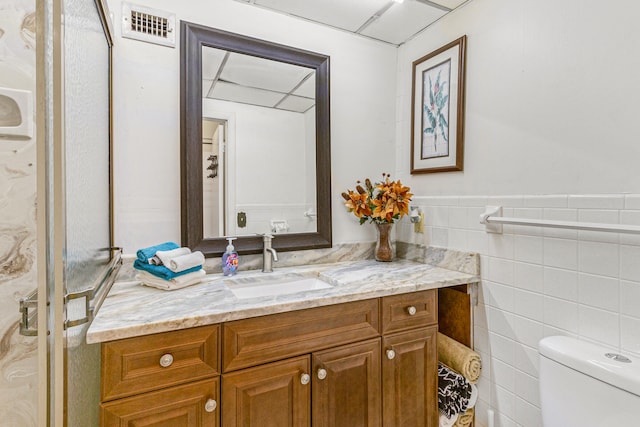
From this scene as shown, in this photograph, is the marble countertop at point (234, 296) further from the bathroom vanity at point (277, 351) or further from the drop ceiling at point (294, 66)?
the drop ceiling at point (294, 66)

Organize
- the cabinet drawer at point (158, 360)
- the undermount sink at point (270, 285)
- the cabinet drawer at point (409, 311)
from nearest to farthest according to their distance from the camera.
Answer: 1. the cabinet drawer at point (158, 360)
2. the cabinet drawer at point (409, 311)
3. the undermount sink at point (270, 285)

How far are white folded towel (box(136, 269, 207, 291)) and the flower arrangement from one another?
85 cm

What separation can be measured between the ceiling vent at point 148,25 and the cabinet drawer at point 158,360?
1.20 metres

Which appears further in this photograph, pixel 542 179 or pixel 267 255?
pixel 267 255

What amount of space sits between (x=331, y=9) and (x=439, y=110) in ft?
2.41

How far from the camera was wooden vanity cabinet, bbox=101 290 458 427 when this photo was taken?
92 centimetres

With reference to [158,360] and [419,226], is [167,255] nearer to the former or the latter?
[158,360]

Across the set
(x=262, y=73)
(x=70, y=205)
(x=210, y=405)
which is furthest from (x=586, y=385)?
(x=262, y=73)

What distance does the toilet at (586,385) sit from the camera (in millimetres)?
915

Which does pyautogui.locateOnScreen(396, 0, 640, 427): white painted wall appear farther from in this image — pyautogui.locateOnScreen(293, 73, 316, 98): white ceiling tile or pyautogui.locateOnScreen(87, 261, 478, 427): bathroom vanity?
pyautogui.locateOnScreen(293, 73, 316, 98): white ceiling tile

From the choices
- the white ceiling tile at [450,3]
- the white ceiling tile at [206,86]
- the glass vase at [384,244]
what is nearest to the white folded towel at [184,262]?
the white ceiling tile at [206,86]

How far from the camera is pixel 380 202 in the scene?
5.68 feet

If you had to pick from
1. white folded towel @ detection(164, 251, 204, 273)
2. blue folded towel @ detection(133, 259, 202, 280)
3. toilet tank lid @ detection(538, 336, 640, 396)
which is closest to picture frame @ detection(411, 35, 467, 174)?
toilet tank lid @ detection(538, 336, 640, 396)

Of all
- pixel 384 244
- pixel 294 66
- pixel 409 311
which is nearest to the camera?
pixel 409 311
